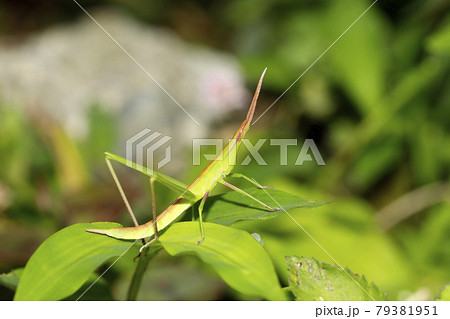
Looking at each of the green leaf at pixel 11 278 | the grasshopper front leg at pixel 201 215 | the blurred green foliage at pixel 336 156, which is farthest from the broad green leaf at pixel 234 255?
the blurred green foliage at pixel 336 156

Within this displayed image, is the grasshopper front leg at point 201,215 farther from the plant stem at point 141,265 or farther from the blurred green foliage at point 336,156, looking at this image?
the blurred green foliage at point 336,156

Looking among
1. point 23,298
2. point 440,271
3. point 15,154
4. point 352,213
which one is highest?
point 15,154

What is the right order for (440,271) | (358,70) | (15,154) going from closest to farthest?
1. (440,271)
2. (15,154)
3. (358,70)

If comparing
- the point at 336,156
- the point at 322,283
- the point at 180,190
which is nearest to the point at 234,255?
the point at 322,283

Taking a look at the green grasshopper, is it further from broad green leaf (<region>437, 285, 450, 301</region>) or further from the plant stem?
broad green leaf (<region>437, 285, 450, 301</region>)

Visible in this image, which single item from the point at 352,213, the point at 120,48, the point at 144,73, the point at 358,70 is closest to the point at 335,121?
the point at 358,70
